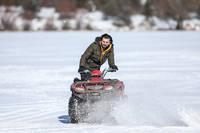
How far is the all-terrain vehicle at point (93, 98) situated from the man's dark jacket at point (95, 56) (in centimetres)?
26

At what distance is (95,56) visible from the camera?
11.8 m

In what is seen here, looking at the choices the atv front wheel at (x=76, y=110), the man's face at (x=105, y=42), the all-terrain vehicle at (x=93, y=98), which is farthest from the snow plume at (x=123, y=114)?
the man's face at (x=105, y=42)

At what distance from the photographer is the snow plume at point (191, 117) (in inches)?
432

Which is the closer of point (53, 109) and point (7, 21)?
point (53, 109)

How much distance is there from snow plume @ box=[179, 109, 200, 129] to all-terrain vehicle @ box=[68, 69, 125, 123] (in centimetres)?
123

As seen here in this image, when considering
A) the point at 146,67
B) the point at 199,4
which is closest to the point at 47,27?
the point at 199,4

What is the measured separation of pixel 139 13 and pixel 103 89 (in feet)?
387

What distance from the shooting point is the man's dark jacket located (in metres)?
11.7

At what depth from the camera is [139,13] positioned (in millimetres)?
128750

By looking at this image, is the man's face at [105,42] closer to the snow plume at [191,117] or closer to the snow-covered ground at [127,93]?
the snow-covered ground at [127,93]

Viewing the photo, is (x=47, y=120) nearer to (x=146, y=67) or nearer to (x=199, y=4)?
(x=146, y=67)

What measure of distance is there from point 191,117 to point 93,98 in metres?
1.76

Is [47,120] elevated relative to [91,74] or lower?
lower

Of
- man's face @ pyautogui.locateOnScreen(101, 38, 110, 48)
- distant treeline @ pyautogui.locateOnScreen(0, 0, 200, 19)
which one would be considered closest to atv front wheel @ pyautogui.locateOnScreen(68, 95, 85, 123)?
man's face @ pyautogui.locateOnScreen(101, 38, 110, 48)
